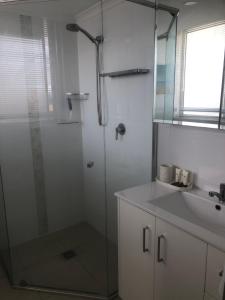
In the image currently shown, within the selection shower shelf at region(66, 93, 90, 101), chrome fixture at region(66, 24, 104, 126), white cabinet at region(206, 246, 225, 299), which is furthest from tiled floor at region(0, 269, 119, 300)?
shower shelf at region(66, 93, 90, 101)

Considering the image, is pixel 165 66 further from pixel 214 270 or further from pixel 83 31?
pixel 214 270

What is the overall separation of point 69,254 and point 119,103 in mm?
1574

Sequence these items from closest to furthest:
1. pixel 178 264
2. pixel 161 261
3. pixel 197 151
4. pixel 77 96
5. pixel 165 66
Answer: pixel 178 264 < pixel 161 261 < pixel 197 151 < pixel 165 66 < pixel 77 96

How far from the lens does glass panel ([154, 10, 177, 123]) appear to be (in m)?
1.69

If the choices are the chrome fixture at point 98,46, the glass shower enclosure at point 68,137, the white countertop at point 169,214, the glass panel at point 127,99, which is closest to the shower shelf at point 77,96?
the glass shower enclosure at point 68,137

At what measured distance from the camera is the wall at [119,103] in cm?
189

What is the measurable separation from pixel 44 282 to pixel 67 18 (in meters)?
2.45

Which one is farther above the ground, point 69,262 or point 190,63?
point 190,63

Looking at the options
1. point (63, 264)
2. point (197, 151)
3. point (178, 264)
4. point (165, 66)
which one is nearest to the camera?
point (178, 264)

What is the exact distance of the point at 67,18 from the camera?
7.75 feet

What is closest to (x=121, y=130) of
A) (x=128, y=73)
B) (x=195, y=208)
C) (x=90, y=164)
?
(x=128, y=73)

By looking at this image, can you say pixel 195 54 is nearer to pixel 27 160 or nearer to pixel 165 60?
pixel 165 60

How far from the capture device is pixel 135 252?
61.3 inches

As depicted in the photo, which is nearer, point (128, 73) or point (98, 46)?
point (128, 73)
